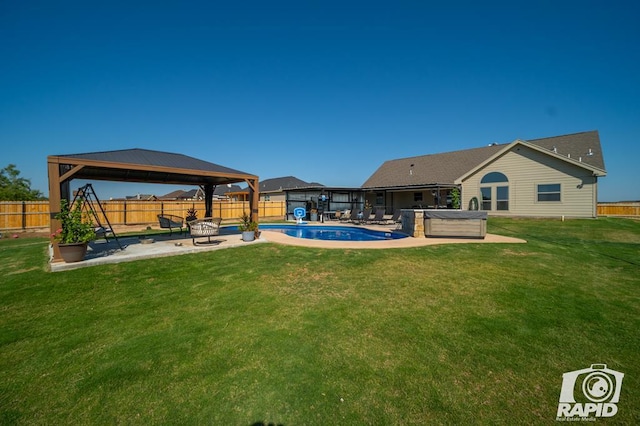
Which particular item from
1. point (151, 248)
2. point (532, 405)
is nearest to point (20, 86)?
point (151, 248)

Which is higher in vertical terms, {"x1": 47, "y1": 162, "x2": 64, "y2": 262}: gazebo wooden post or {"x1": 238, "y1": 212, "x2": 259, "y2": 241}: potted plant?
{"x1": 47, "y1": 162, "x2": 64, "y2": 262}: gazebo wooden post

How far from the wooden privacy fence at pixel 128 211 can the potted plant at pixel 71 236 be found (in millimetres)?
12563

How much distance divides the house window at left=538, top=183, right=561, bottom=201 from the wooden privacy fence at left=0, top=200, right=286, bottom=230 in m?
19.9

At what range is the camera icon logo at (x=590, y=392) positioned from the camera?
2.63m

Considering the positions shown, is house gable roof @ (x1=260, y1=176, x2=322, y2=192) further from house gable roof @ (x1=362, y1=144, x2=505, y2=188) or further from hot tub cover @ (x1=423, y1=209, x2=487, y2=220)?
hot tub cover @ (x1=423, y1=209, x2=487, y2=220)

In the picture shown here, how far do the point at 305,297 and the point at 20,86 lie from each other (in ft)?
74.7

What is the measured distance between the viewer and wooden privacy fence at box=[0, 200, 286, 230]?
16172 mm

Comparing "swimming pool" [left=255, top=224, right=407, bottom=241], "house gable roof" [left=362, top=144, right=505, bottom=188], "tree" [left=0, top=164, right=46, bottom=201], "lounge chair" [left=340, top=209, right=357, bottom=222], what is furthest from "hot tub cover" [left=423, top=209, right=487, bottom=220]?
"tree" [left=0, top=164, right=46, bottom=201]

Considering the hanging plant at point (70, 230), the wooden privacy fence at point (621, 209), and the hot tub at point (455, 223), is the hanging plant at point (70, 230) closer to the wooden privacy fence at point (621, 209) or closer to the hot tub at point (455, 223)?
the hot tub at point (455, 223)

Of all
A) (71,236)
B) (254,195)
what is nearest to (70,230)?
(71,236)

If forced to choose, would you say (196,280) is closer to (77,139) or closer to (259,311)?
(259,311)

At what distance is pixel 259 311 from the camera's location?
4555 millimetres

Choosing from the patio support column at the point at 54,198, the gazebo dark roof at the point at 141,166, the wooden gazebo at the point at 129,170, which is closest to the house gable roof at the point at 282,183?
the wooden gazebo at the point at 129,170

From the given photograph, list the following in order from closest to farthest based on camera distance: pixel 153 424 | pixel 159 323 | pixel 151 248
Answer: pixel 153 424, pixel 159 323, pixel 151 248
